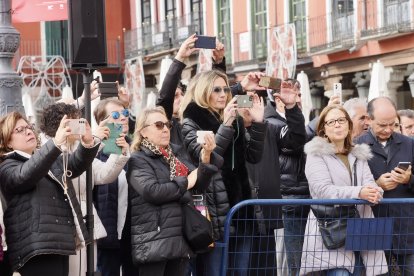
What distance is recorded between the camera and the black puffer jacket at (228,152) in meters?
7.73

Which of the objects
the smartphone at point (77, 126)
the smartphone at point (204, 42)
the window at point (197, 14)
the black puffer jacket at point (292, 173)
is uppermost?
the window at point (197, 14)

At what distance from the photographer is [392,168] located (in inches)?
318

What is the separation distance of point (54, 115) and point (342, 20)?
19620 mm

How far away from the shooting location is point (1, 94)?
9664 millimetres

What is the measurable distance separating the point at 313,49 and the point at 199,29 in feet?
24.9

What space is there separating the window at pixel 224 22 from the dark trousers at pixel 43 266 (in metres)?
26.0

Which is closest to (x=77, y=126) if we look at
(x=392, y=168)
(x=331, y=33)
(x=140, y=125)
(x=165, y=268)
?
(x=140, y=125)

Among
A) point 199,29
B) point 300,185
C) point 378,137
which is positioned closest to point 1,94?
point 300,185

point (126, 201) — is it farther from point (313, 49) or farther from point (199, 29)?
point (199, 29)

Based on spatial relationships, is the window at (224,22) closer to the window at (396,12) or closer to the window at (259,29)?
the window at (259,29)

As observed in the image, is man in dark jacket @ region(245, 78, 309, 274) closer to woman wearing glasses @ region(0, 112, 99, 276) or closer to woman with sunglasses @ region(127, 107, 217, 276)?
woman with sunglasses @ region(127, 107, 217, 276)

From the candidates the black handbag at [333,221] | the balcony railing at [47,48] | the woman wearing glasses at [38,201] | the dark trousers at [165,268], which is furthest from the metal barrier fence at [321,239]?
the balcony railing at [47,48]

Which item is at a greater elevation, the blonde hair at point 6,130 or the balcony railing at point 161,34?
the balcony railing at point 161,34

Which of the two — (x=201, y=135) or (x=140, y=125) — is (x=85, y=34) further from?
(x=201, y=135)
